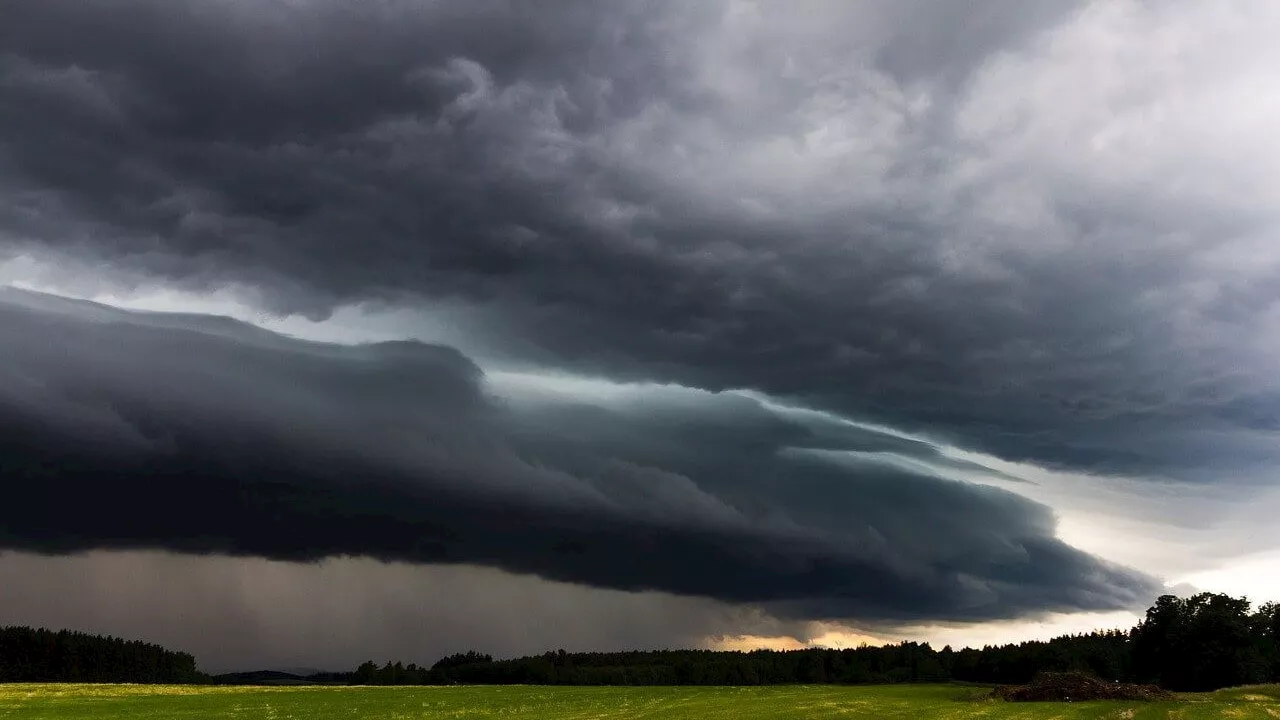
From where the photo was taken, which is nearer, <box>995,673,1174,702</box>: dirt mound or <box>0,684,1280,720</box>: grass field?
<box>0,684,1280,720</box>: grass field

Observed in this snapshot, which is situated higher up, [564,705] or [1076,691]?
[1076,691]

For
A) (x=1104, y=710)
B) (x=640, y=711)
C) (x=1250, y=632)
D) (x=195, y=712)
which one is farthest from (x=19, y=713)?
(x=1250, y=632)

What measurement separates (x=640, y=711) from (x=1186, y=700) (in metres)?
67.2

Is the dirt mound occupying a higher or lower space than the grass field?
higher

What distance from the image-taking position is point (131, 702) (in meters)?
109

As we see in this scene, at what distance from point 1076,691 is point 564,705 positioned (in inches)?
2520

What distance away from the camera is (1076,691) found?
4734 inches

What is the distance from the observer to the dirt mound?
11862cm

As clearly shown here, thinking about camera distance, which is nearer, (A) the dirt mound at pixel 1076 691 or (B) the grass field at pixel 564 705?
(B) the grass field at pixel 564 705

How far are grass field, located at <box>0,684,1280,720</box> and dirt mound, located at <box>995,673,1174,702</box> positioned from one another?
14.9 ft

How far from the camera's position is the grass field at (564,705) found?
9238cm

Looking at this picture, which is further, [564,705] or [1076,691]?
[1076,691]

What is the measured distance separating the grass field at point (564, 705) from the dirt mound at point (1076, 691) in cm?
453

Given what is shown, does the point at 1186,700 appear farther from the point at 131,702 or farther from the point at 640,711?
the point at 131,702
